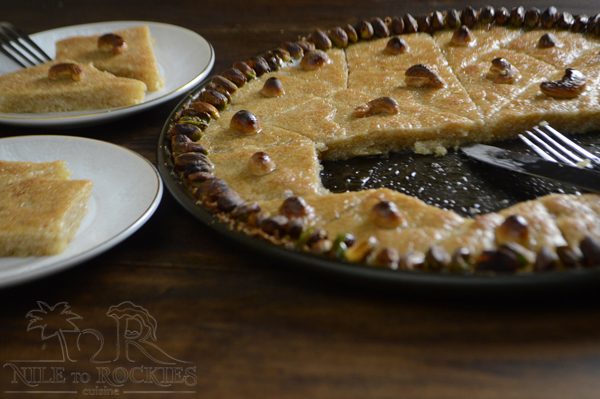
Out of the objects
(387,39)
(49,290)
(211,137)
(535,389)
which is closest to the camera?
(535,389)

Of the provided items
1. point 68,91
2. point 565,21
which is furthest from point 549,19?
point 68,91

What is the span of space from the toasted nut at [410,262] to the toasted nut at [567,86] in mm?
1577

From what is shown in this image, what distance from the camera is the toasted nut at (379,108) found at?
104 inches

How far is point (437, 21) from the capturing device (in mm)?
3422

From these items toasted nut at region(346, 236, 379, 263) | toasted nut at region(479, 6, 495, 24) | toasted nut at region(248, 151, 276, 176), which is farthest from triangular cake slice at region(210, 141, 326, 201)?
toasted nut at region(479, 6, 495, 24)

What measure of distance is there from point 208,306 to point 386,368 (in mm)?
645

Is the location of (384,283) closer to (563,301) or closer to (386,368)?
(386,368)

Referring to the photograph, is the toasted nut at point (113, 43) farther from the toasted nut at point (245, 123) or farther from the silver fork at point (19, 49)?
the toasted nut at point (245, 123)

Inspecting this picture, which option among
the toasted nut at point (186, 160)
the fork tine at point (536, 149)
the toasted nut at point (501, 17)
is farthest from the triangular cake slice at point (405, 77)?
the toasted nut at point (186, 160)

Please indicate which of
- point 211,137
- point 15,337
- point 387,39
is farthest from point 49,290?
point 387,39

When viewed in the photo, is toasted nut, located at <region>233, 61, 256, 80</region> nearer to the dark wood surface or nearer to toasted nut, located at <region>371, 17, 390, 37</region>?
toasted nut, located at <region>371, 17, 390, 37</region>

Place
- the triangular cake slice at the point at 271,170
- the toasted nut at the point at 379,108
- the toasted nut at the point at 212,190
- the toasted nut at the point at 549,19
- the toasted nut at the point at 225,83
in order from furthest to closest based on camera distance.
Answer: the toasted nut at the point at 549,19 → the toasted nut at the point at 225,83 → the toasted nut at the point at 379,108 → the triangular cake slice at the point at 271,170 → the toasted nut at the point at 212,190

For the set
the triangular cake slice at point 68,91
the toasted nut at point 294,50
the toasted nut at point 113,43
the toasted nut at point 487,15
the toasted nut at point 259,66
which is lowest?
the triangular cake slice at point 68,91

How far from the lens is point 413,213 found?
194cm
